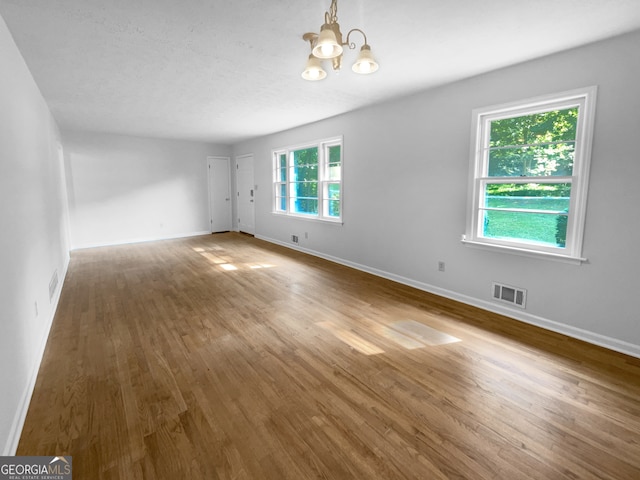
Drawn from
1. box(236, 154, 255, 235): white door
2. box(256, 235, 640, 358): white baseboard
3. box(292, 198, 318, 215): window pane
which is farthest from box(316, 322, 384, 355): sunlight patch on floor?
box(236, 154, 255, 235): white door

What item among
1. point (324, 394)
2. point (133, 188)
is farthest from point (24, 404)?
point (133, 188)

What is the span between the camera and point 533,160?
121 inches

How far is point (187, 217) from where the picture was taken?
8.32m

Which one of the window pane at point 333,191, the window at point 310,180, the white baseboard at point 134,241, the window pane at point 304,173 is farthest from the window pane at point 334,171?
the white baseboard at point 134,241

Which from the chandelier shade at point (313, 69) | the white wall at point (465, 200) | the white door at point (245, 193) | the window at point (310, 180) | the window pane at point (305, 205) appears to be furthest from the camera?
the white door at point (245, 193)

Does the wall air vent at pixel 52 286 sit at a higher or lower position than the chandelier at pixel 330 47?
lower

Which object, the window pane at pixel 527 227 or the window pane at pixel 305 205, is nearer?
the window pane at pixel 527 227

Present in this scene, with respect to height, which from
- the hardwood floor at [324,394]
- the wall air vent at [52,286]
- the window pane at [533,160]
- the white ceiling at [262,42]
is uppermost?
the white ceiling at [262,42]

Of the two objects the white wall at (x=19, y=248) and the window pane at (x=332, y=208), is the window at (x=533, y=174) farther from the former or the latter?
the white wall at (x=19, y=248)

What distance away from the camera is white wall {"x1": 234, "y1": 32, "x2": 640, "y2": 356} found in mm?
2564

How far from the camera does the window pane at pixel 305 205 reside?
6.31 metres

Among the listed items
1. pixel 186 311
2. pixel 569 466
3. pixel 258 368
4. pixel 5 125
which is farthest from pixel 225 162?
pixel 569 466

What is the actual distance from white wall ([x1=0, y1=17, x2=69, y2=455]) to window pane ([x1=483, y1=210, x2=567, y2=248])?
400 centimetres

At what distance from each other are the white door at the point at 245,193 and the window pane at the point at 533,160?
19.7 feet
